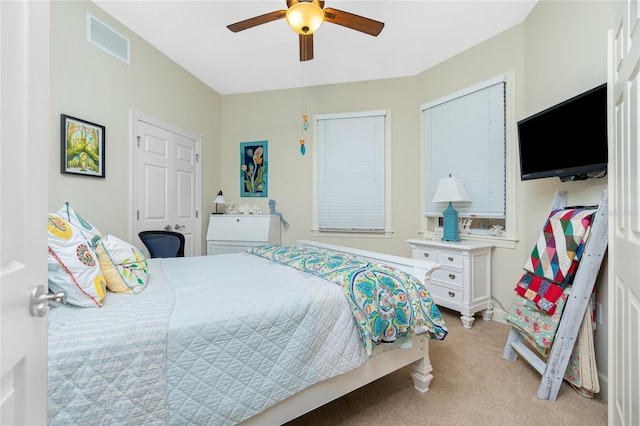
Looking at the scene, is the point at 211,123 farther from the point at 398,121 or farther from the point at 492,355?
the point at 492,355

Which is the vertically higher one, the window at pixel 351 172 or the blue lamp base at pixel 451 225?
the window at pixel 351 172

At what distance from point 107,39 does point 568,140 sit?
12.0 ft

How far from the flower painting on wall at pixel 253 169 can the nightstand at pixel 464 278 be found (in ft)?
7.59

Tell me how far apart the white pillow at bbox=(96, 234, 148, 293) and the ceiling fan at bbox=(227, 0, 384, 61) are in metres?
1.66

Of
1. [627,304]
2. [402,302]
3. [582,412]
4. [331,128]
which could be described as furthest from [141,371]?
[331,128]

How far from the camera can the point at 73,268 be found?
110cm

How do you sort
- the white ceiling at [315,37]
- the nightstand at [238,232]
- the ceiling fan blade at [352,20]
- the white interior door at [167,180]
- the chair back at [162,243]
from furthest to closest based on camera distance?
the nightstand at [238,232], the white interior door at [167,180], the chair back at [162,243], the white ceiling at [315,37], the ceiling fan blade at [352,20]

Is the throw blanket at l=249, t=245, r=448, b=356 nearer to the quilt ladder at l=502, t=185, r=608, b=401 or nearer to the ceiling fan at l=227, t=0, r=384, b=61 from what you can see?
the quilt ladder at l=502, t=185, r=608, b=401

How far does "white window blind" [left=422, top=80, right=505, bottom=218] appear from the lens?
2.87 metres

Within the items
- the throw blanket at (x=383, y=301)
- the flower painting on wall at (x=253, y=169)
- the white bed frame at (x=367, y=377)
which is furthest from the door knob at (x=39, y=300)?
the flower painting on wall at (x=253, y=169)

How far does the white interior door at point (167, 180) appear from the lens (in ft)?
9.54

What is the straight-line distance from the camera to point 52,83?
2.07 metres

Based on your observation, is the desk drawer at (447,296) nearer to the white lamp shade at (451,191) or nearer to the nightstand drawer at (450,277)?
the nightstand drawer at (450,277)

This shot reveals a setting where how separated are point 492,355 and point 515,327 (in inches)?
11.8
